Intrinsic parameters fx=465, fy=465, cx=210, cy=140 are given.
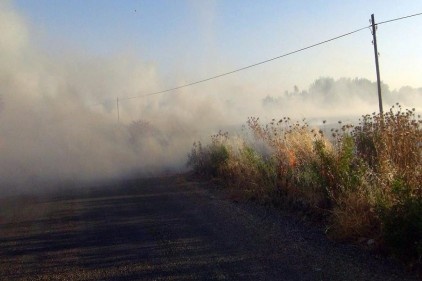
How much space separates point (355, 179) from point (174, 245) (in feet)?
10.6

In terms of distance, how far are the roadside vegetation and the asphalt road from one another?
38cm

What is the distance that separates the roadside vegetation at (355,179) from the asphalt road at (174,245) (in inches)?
15.1

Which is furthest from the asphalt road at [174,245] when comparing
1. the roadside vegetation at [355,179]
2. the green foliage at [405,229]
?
the roadside vegetation at [355,179]

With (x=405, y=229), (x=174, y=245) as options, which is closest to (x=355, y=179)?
(x=405, y=229)

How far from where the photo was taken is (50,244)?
776cm

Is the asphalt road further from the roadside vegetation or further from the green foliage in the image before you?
the roadside vegetation

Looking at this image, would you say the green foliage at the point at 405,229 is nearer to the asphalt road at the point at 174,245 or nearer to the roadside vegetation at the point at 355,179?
the roadside vegetation at the point at 355,179

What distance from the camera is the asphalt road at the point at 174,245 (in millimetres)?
5812

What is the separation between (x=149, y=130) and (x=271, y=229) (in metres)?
31.1

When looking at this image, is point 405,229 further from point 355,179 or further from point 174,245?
point 174,245

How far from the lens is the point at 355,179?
25.8 feet

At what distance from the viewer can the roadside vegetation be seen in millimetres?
6062

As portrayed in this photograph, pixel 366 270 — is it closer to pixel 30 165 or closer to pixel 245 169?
pixel 245 169

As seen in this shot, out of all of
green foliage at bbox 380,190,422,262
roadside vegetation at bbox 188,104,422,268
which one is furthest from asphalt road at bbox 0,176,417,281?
roadside vegetation at bbox 188,104,422,268
